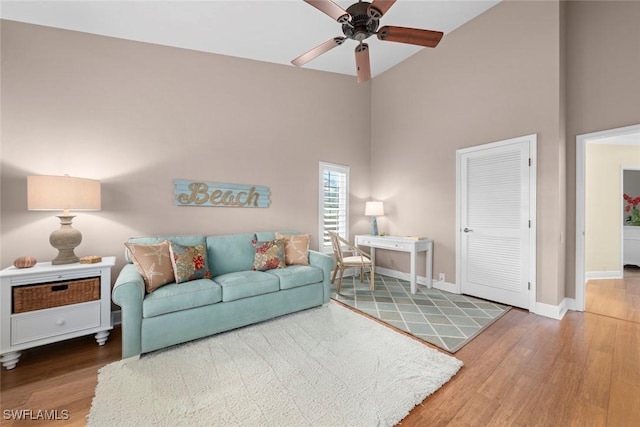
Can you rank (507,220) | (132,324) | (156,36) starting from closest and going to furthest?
(132,324), (156,36), (507,220)

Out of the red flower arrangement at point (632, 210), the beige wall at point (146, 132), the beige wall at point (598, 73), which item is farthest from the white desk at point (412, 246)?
the red flower arrangement at point (632, 210)

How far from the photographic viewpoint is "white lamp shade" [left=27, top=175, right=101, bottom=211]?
2.29 meters

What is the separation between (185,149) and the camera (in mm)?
3361

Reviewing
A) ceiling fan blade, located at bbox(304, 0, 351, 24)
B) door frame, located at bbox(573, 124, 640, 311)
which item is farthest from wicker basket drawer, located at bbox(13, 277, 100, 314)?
door frame, located at bbox(573, 124, 640, 311)

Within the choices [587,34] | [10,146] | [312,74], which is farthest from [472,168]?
[10,146]

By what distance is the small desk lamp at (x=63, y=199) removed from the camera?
7.53 feet

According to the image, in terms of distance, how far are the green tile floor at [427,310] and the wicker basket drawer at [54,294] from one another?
2.69m

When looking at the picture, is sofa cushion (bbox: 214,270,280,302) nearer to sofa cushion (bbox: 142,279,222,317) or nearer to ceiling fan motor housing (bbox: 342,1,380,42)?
sofa cushion (bbox: 142,279,222,317)

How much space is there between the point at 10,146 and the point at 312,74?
12.6 feet

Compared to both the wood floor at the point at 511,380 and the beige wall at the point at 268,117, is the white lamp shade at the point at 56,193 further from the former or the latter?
the wood floor at the point at 511,380

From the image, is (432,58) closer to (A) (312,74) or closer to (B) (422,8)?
(B) (422,8)

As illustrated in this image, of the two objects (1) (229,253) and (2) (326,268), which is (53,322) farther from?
(2) (326,268)

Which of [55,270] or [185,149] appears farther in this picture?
[185,149]

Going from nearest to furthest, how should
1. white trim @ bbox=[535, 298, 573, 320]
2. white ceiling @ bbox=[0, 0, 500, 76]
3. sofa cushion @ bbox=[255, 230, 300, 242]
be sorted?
white ceiling @ bbox=[0, 0, 500, 76], white trim @ bbox=[535, 298, 573, 320], sofa cushion @ bbox=[255, 230, 300, 242]
